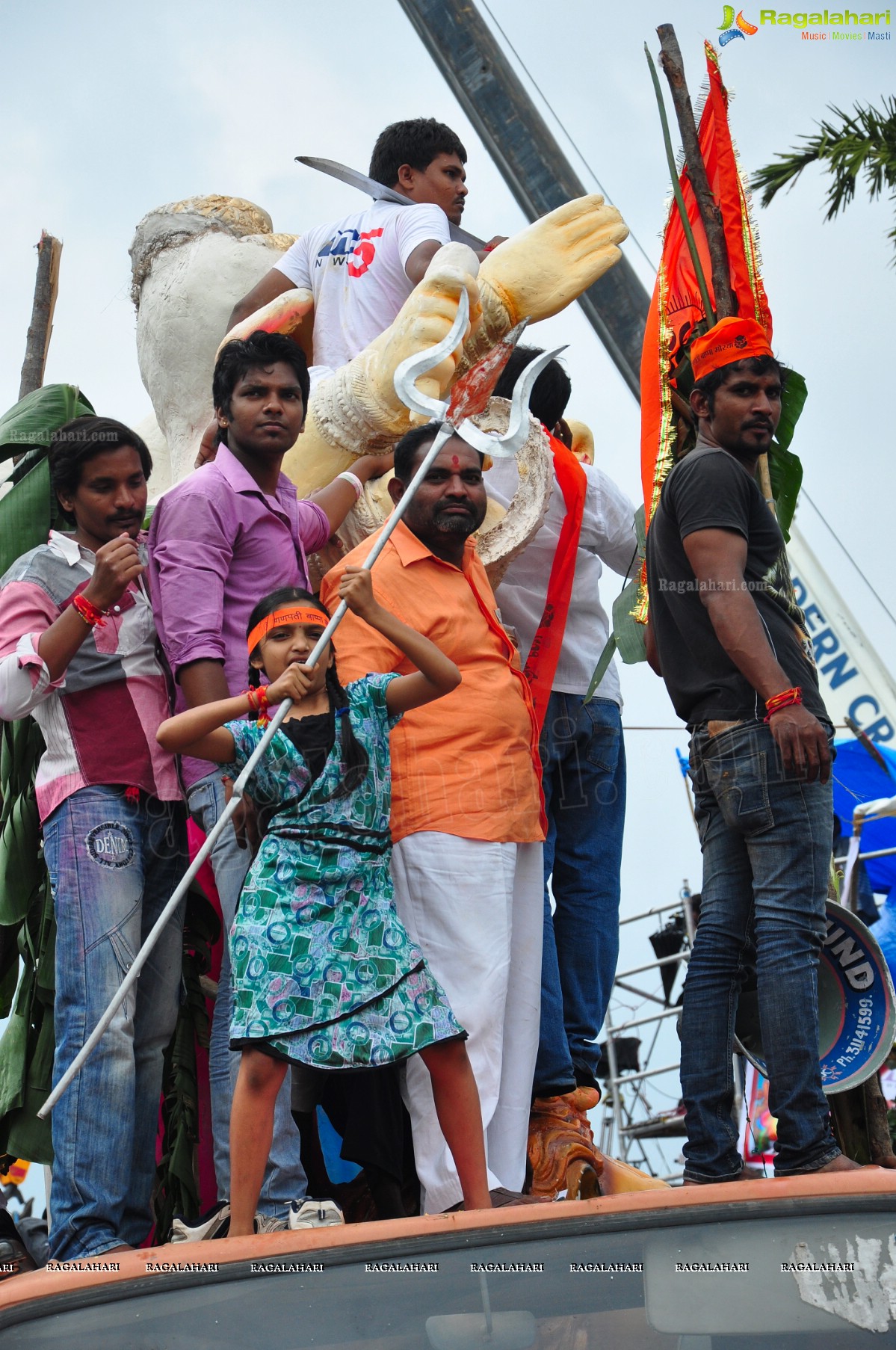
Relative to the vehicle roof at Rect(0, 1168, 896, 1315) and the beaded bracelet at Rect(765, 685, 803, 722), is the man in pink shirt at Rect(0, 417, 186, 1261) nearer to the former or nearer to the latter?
Answer: the vehicle roof at Rect(0, 1168, 896, 1315)

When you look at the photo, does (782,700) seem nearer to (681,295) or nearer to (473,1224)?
(473,1224)

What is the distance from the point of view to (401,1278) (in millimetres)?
2270

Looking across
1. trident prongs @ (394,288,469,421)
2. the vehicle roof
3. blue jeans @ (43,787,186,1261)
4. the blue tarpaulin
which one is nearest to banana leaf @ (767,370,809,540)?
trident prongs @ (394,288,469,421)

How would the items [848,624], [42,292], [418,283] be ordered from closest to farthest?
[418,283] → [42,292] → [848,624]

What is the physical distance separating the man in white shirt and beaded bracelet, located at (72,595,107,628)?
4.23 feet

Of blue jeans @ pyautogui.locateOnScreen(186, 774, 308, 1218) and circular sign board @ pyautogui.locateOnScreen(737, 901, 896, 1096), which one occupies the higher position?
blue jeans @ pyautogui.locateOnScreen(186, 774, 308, 1218)

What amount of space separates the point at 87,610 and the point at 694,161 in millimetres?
2202

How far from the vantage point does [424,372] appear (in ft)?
11.8

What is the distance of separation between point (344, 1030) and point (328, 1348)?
89 centimetres

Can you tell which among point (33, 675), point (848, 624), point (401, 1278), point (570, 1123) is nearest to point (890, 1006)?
point (570, 1123)

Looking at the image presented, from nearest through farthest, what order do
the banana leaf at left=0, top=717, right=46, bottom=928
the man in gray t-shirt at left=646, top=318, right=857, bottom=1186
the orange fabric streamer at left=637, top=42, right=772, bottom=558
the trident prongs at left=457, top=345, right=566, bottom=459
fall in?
the man in gray t-shirt at left=646, top=318, right=857, bottom=1186 → the trident prongs at left=457, top=345, right=566, bottom=459 → the banana leaf at left=0, top=717, right=46, bottom=928 → the orange fabric streamer at left=637, top=42, right=772, bottom=558

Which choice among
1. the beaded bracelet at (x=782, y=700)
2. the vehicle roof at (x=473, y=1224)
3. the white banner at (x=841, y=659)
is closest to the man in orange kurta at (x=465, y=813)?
the beaded bracelet at (x=782, y=700)

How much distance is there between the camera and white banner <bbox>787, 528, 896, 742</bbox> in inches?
436

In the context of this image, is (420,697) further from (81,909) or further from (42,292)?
(42,292)
